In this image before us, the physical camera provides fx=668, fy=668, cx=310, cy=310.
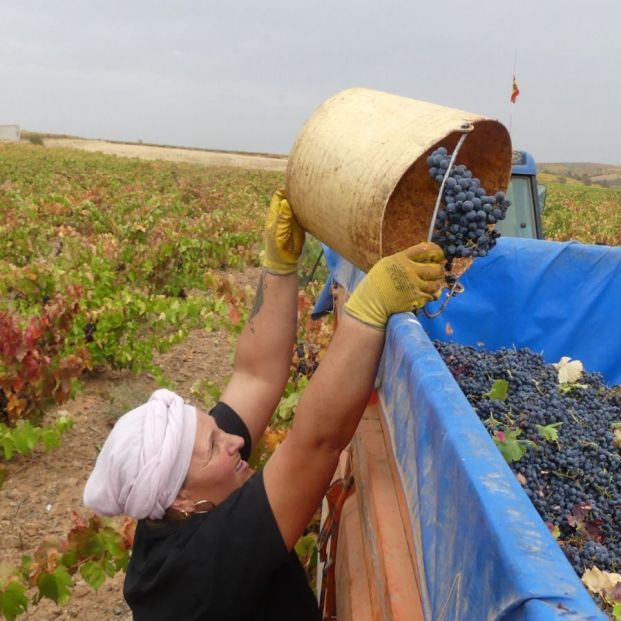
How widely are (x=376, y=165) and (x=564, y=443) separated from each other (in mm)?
888

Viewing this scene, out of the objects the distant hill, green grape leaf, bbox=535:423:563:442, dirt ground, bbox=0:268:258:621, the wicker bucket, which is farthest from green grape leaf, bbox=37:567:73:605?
the distant hill

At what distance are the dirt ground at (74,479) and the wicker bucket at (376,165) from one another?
7.94 feet

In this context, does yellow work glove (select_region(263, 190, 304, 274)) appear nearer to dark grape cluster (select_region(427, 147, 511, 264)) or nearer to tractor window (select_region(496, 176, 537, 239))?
dark grape cluster (select_region(427, 147, 511, 264))

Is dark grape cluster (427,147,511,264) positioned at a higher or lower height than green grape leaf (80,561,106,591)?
higher

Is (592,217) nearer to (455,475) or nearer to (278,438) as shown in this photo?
(278,438)

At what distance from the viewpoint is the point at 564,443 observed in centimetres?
178

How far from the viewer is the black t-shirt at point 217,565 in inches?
61.6

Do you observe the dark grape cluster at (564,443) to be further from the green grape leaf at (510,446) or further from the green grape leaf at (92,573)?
the green grape leaf at (92,573)

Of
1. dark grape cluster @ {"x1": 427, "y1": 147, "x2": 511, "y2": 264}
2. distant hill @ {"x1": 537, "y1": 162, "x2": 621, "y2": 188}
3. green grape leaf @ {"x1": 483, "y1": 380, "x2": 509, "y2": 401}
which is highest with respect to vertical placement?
dark grape cluster @ {"x1": 427, "y1": 147, "x2": 511, "y2": 264}

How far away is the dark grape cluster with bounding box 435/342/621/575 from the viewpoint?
1.55 meters

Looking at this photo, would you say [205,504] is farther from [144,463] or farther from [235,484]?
[144,463]

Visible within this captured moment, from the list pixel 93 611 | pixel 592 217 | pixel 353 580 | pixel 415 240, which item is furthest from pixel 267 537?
pixel 592 217

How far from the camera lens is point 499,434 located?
1.70 meters

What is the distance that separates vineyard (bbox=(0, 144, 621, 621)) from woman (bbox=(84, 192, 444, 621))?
3.56ft
